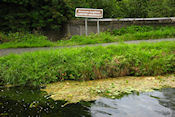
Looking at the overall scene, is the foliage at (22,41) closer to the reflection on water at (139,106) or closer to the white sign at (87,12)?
the white sign at (87,12)

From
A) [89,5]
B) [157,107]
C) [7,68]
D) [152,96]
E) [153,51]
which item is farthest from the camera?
[89,5]

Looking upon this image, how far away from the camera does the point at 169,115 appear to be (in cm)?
456

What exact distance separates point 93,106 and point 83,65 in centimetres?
187

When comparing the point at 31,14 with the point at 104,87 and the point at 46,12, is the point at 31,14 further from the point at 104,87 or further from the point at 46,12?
the point at 104,87

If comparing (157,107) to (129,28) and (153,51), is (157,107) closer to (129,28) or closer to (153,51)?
(153,51)

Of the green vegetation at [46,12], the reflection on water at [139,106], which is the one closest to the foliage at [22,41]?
the green vegetation at [46,12]

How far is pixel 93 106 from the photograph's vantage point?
198 inches

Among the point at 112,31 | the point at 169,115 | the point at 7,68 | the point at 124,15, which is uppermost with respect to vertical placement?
the point at 124,15

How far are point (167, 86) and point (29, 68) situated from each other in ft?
12.8

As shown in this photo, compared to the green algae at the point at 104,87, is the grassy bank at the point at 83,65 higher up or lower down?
higher up

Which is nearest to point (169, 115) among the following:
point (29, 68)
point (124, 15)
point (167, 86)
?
point (167, 86)

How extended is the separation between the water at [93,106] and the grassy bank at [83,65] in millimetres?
764

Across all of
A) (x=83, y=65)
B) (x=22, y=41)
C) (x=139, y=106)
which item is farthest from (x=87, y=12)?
(x=139, y=106)

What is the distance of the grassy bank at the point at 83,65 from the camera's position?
6.45 metres
